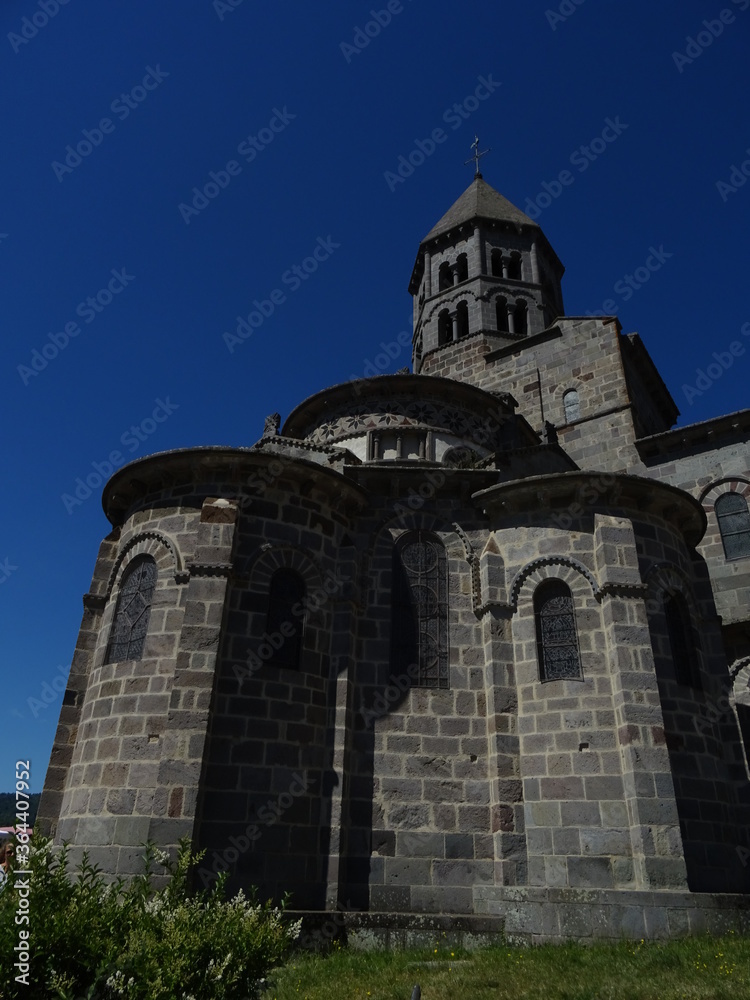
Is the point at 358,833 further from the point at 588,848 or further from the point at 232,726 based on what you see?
the point at 588,848

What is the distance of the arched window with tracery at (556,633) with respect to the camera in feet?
38.4

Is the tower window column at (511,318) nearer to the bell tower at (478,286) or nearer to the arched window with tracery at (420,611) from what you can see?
the bell tower at (478,286)

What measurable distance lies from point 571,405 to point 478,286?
797cm

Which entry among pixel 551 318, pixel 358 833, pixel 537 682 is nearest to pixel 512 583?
pixel 537 682

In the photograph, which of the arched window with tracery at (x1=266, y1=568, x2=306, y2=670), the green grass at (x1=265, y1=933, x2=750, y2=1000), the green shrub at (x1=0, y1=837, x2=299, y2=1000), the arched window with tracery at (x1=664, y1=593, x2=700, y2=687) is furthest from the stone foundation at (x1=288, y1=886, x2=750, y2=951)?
the green shrub at (x1=0, y1=837, x2=299, y2=1000)

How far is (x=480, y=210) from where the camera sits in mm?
30156

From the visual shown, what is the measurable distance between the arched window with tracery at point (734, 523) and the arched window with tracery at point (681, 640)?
4604 mm

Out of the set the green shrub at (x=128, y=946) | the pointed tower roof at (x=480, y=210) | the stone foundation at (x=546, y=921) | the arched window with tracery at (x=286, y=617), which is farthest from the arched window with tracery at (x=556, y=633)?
the pointed tower roof at (x=480, y=210)

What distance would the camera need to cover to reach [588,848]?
1037cm

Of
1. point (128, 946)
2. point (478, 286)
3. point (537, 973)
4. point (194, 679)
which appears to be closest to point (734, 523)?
point (537, 973)

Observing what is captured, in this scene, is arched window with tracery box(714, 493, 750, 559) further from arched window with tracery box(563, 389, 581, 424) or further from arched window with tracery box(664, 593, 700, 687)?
arched window with tracery box(563, 389, 581, 424)

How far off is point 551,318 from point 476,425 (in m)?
12.7

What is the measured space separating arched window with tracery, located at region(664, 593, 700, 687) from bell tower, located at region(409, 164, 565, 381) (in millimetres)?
14218

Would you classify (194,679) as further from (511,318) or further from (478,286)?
(478,286)
